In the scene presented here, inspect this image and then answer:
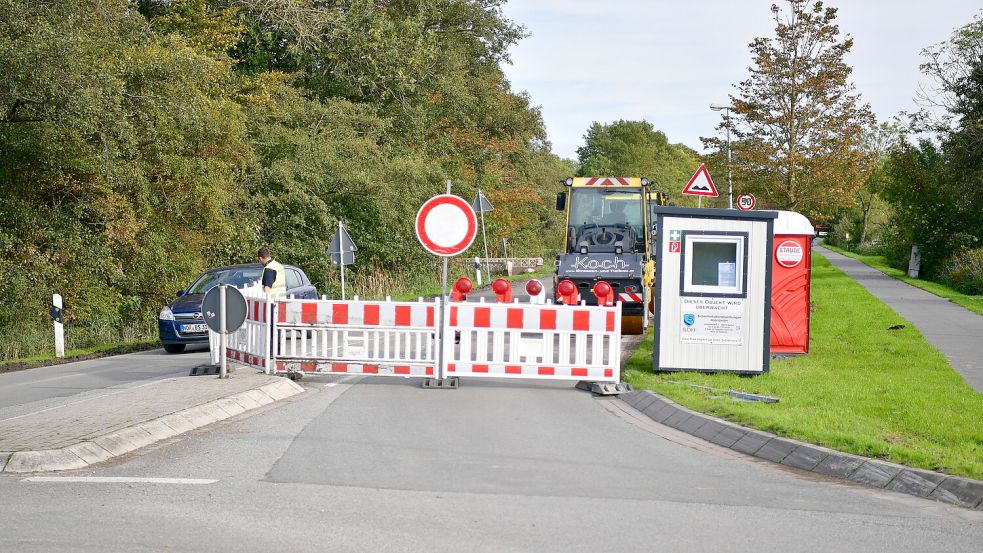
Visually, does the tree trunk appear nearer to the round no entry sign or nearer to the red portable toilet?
the red portable toilet

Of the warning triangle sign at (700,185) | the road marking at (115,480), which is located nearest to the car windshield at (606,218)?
the warning triangle sign at (700,185)

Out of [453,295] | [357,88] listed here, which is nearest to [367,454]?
[453,295]

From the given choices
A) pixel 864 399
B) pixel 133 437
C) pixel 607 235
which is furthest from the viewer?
pixel 607 235

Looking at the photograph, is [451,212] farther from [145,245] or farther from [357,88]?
[357,88]

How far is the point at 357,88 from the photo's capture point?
4056 centimetres

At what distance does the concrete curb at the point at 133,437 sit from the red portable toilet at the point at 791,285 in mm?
8189

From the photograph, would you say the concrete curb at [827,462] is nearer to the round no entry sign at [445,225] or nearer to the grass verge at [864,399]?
the grass verge at [864,399]

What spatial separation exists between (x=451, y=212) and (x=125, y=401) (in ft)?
15.1

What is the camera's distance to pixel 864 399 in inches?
446

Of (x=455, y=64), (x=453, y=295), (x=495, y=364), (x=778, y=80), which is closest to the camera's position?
(x=495, y=364)

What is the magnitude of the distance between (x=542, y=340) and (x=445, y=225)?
1941 mm

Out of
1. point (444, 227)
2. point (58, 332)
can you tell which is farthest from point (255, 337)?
point (58, 332)

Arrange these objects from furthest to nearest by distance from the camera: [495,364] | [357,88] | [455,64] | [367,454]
→ [455,64]
[357,88]
[495,364]
[367,454]

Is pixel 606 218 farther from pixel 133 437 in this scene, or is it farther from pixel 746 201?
pixel 133 437
